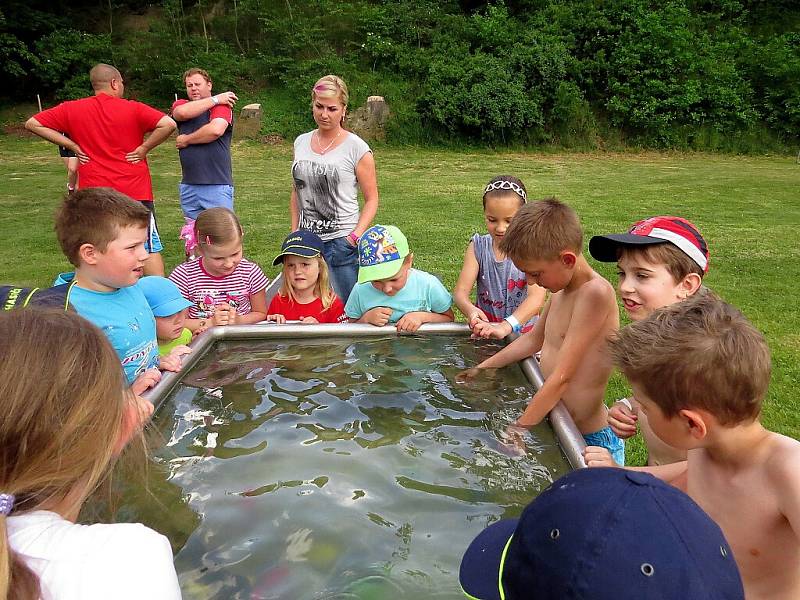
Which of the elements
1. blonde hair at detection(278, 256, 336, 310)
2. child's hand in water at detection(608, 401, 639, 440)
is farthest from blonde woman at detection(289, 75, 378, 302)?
child's hand in water at detection(608, 401, 639, 440)

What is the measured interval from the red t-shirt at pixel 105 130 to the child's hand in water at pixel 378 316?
10.5ft

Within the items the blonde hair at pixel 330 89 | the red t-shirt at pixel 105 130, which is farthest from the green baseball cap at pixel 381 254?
the red t-shirt at pixel 105 130

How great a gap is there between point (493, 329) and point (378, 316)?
66 cm

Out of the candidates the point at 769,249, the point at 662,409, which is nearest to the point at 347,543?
the point at 662,409

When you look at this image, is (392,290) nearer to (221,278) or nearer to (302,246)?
(302,246)

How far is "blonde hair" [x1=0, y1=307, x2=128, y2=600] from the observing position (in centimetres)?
123

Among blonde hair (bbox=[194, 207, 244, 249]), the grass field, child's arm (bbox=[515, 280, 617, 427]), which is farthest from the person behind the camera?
the grass field

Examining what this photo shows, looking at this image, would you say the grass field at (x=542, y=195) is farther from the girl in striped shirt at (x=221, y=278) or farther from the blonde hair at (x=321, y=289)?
the girl in striped shirt at (x=221, y=278)

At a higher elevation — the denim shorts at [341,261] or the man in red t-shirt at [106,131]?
the man in red t-shirt at [106,131]

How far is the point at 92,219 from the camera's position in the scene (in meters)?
2.96

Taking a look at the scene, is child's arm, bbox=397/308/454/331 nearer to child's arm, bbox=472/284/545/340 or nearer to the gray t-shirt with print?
child's arm, bbox=472/284/545/340

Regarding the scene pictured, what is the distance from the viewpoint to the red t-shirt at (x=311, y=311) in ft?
13.4

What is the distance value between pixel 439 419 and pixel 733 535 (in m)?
1.30

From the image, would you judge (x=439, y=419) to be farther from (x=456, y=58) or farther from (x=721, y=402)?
(x=456, y=58)
